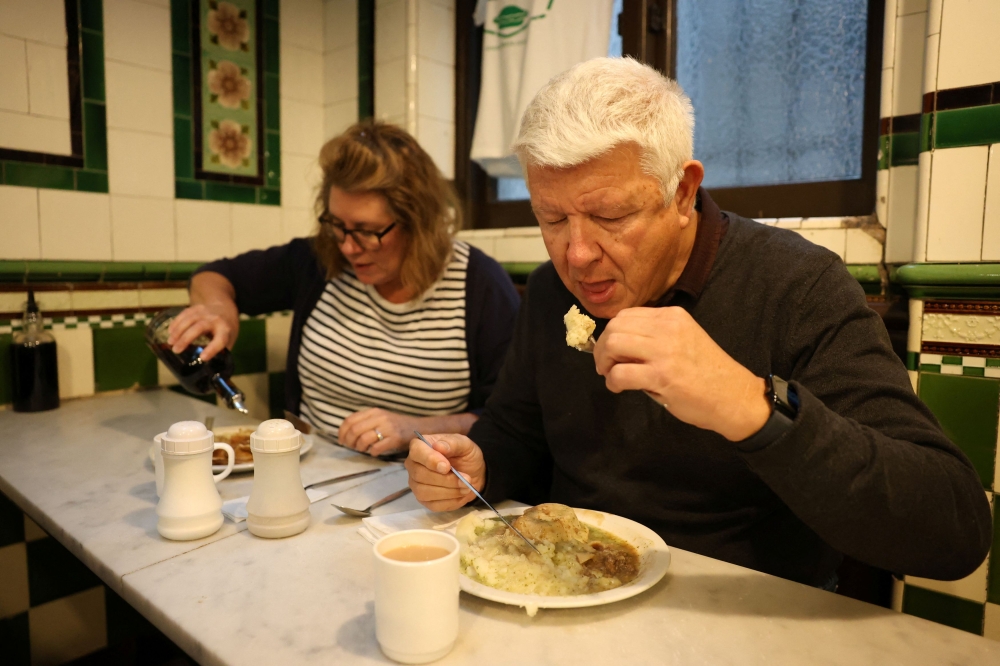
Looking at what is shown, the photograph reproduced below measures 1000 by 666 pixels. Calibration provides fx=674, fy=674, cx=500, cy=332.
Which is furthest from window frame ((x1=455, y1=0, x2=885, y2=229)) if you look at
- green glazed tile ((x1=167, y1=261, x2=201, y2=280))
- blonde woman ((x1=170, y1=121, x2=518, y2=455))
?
green glazed tile ((x1=167, y1=261, x2=201, y2=280))

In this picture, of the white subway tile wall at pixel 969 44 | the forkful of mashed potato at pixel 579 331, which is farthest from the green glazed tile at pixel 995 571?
the forkful of mashed potato at pixel 579 331

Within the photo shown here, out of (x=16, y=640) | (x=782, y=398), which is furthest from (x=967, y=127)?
(x=16, y=640)

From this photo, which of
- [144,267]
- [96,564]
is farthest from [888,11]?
[144,267]

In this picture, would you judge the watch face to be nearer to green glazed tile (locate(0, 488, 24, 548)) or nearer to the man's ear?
the man's ear

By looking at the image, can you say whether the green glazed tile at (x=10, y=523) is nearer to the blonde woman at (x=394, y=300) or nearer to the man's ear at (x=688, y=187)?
the blonde woman at (x=394, y=300)

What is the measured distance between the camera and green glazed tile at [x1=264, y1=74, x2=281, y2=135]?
276 cm

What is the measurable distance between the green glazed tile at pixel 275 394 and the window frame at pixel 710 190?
1.04 meters

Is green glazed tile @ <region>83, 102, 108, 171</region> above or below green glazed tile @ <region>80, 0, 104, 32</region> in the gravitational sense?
below

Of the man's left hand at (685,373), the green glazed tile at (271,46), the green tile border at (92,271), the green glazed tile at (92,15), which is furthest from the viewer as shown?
the green glazed tile at (271,46)

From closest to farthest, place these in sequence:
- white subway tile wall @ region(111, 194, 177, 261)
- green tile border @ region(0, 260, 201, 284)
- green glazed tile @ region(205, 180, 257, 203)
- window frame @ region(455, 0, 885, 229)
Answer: window frame @ region(455, 0, 885, 229) < green tile border @ region(0, 260, 201, 284) < white subway tile wall @ region(111, 194, 177, 261) < green glazed tile @ region(205, 180, 257, 203)

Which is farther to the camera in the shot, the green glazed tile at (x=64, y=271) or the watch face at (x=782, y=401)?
the green glazed tile at (x=64, y=271)

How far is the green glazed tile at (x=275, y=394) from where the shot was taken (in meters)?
2.80

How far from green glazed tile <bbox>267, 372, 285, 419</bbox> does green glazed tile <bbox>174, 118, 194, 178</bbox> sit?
85 centimetres

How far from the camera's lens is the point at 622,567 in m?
0.96
